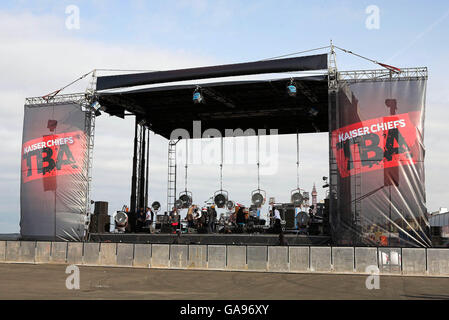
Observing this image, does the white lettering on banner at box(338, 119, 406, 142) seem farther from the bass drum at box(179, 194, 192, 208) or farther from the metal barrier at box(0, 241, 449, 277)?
the bass drum at box(179, 194, 192, 208)

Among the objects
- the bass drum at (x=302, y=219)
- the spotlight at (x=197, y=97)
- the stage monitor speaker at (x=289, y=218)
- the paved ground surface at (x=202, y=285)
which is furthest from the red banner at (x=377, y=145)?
the spotlight at (x=197, y=97)

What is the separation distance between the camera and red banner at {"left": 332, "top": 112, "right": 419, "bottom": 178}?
18.2 m

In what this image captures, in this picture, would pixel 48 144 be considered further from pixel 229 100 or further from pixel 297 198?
pixel 297 198

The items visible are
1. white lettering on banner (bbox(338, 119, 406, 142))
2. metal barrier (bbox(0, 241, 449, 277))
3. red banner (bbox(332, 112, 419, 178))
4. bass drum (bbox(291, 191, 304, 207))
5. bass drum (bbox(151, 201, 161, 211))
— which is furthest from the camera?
bass drum (bbox(151, 201, 161, 211))

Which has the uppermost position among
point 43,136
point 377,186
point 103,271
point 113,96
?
point 113,96

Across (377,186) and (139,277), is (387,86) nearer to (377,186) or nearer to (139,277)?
(377,186)

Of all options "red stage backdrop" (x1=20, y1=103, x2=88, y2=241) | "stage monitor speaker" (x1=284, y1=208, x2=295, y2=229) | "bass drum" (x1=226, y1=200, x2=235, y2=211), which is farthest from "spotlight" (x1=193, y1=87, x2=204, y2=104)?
"bass drum" (x1=226, y1=200, x2=235, y2=211)

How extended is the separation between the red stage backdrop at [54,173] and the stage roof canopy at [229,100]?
2.16 meters

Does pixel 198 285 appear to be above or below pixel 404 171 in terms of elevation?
below

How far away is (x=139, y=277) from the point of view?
15016mm

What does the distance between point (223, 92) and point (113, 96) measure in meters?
5.15

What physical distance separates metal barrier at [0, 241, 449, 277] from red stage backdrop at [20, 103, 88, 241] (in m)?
1.96
